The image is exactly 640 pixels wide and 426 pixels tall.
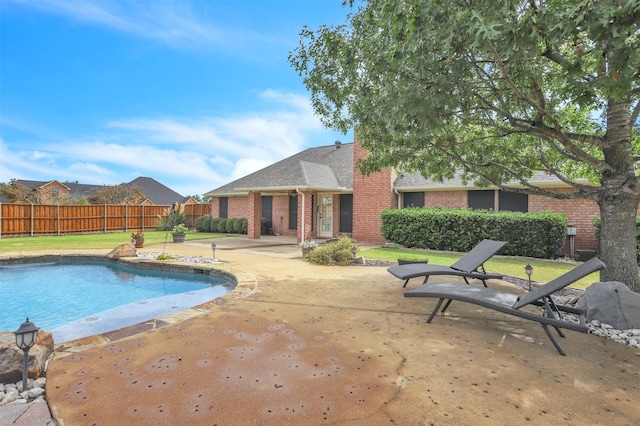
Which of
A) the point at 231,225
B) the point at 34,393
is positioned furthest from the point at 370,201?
the point at 34,393

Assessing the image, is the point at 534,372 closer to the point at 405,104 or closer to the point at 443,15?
the point at 405,104

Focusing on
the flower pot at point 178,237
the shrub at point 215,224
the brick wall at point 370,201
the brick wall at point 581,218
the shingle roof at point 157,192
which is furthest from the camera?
the shingle roof at point 157,192

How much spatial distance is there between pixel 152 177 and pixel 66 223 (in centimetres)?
2731

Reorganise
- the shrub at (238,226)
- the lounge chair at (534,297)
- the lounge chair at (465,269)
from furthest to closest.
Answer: the shrub at (238,226)
the lounge chair at (465,269)
the lounge chair at (534,297)

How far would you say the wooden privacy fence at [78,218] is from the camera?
1934 centimetres

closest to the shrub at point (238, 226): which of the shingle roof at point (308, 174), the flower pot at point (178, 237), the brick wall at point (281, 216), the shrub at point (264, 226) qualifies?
the shrub at point (264, 226)

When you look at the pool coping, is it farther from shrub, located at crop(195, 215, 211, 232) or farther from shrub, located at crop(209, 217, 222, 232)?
shrub, located at crop(195, 215, 211, 232)

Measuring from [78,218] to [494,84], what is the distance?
79.8 feet

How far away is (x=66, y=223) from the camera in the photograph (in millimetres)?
21375

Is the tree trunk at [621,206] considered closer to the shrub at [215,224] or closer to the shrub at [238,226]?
the shrub at [238,226]

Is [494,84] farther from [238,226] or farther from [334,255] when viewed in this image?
[238,226]

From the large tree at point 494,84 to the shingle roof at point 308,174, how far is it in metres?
8.02

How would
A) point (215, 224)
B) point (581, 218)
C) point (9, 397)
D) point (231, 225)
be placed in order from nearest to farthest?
point (9, 397) → point (581, 218) → point (231, 225) → point (215, 224)

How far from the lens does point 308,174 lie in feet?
55.3
